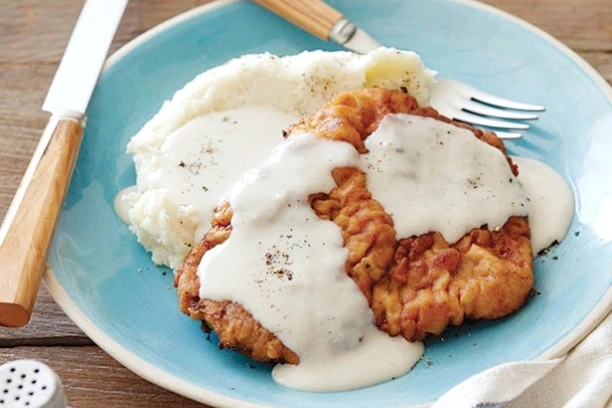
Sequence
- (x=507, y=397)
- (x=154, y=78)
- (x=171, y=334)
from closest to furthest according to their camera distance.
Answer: (x=507, y=397)
(x=171, y=334)
(x=154, y=78)

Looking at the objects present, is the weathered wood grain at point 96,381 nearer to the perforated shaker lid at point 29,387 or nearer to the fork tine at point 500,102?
the perforated shaker lid at point 29,387

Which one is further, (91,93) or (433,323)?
(91,93)

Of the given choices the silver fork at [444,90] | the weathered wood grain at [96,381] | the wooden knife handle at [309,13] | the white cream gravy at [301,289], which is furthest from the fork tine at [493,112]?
the weathered wood grain at [96,381]

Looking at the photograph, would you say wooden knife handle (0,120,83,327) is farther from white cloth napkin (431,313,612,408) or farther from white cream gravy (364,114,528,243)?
white cloth napkin (431,313,612,408)

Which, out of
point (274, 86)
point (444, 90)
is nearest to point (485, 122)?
point (444, 90)

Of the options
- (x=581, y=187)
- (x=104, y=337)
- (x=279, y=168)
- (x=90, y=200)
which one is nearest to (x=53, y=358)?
(x=104, y=337)

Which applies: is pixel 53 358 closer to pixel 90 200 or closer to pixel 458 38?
pixel 90 200

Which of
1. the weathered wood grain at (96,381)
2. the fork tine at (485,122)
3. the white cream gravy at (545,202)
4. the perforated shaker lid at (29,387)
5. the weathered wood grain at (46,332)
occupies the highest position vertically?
the white cream gravy at (545,202)
